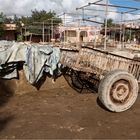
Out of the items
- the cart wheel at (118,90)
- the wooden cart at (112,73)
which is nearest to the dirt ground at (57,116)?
the cart wheel at (118,90)

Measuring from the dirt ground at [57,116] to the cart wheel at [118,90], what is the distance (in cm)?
19

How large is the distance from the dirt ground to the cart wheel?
0.63 ft

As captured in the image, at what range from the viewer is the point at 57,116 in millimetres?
6137

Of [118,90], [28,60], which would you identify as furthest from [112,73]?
[28,60]

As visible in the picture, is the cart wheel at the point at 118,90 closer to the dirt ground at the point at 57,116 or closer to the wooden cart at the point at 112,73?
the wooden cart at the point at 112,73

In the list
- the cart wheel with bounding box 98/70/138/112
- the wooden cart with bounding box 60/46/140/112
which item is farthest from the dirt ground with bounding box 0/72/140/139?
Result: the wooden cart with bounding box 60/46/140/112

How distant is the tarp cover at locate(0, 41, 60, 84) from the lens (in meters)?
7.52

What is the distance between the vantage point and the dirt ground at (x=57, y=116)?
5.19 meters

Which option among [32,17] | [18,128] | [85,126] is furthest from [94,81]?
[32,17]

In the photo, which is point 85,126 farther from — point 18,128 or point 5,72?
point 5,72

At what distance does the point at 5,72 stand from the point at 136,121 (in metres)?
3.64

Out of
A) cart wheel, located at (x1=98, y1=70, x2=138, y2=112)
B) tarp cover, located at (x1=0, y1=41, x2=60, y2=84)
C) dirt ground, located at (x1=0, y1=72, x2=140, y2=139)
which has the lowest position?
dirt ground, located at (x1=0, y1=72, x2=140, y2=139)

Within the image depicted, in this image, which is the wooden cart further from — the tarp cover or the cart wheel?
the tarp cover

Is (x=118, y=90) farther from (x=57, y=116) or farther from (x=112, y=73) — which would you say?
(x=57, y=116)
